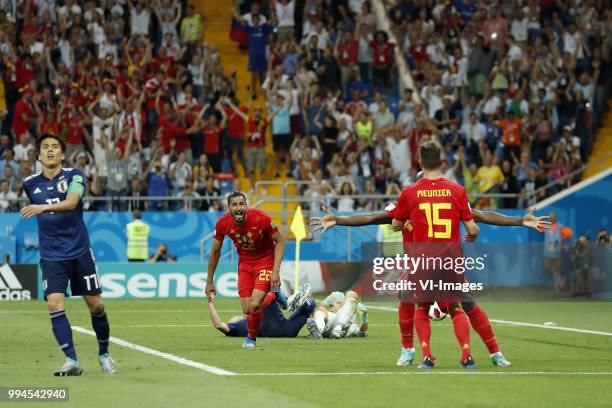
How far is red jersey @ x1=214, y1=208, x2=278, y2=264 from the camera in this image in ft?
55.5

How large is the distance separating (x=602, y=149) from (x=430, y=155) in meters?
24.3

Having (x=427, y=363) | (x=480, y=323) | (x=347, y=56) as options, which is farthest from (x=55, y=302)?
(x=347, y=56)

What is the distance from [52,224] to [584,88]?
24.6 m

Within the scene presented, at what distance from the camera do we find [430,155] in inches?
514

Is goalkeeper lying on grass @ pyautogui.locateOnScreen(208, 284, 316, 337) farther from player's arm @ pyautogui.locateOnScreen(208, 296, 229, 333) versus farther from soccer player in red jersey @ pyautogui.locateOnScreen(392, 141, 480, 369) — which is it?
soccer player in red jersey @ pyautogui.locateOnScreen(392, 141, 480, 369)

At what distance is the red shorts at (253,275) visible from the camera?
17108mm

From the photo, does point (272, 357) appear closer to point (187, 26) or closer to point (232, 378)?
point (232, 378)

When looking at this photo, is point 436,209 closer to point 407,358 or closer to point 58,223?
point 407,358

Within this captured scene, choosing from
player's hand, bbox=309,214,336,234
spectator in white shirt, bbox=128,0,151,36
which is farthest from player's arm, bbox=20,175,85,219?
spectator in white shirt, bbox=128,0,151,36

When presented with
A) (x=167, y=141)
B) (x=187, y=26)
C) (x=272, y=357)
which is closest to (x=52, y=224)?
(x=272, y=357)

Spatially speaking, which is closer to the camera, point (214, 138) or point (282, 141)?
point (214, 138)

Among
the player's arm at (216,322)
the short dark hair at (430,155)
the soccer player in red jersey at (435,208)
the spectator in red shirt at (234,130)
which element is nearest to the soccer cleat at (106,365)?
the soccer player in red jersey at (435,208)

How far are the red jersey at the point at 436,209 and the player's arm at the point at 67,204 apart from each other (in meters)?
3.17

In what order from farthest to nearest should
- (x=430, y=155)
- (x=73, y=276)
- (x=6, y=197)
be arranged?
1. (x=6, y=197)
2. (x=430, y=155)
3. (x=73, y=276)
